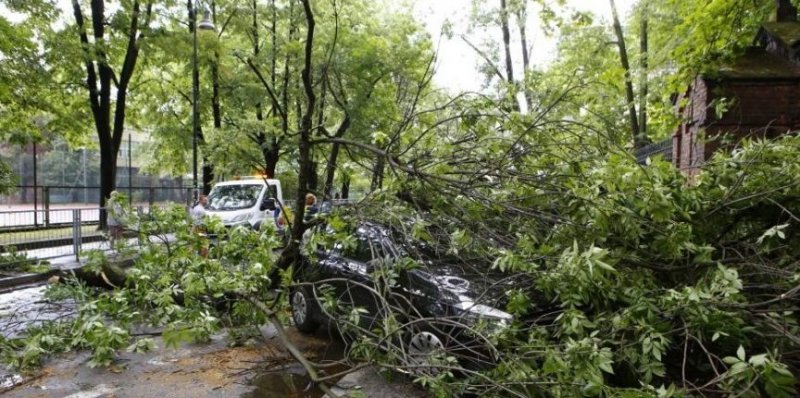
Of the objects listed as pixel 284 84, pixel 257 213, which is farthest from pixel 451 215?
pixel 284 84

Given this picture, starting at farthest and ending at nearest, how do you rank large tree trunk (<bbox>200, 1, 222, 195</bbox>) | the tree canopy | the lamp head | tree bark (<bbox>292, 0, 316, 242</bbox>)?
large tree trunk (<bbox>200, 1, 222, 195</bbox>)
the lamp head
tree bark (<bbox>292, 0, 316, 242</bbox>)
the tree canopy

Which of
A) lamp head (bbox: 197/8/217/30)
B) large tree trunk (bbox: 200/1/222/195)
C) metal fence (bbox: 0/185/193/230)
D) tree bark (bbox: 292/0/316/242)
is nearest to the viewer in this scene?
tree bark (bbox: 292/0/316/242)

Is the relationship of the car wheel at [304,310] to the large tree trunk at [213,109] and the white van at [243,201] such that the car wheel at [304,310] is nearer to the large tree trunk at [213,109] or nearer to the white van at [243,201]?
the white van at [243,201]

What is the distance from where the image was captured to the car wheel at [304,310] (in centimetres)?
657

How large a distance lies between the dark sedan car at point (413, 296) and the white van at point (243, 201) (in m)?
8.74

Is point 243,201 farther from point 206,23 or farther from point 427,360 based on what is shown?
point 427,360

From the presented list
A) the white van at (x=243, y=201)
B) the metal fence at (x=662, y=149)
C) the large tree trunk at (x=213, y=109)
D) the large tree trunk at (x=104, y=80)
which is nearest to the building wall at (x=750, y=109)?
the metal fence at (x=662, y=149)

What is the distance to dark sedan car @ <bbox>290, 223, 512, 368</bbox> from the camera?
3966 mm

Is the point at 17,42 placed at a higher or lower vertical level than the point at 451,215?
higher

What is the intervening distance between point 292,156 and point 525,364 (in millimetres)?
21728

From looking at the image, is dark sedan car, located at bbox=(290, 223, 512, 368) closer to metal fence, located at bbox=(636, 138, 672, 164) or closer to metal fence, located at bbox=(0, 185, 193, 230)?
metal fence, located at bbox=(0, 185, 193, 230)

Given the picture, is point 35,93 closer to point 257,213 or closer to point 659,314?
point 257,213

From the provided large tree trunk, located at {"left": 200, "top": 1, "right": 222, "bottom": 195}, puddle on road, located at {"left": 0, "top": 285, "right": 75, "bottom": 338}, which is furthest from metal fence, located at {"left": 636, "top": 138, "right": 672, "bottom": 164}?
large tree trunk, located at {"left": 200, "top": 1, "right": 222, "bottom": 195}

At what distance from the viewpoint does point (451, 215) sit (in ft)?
16.2
